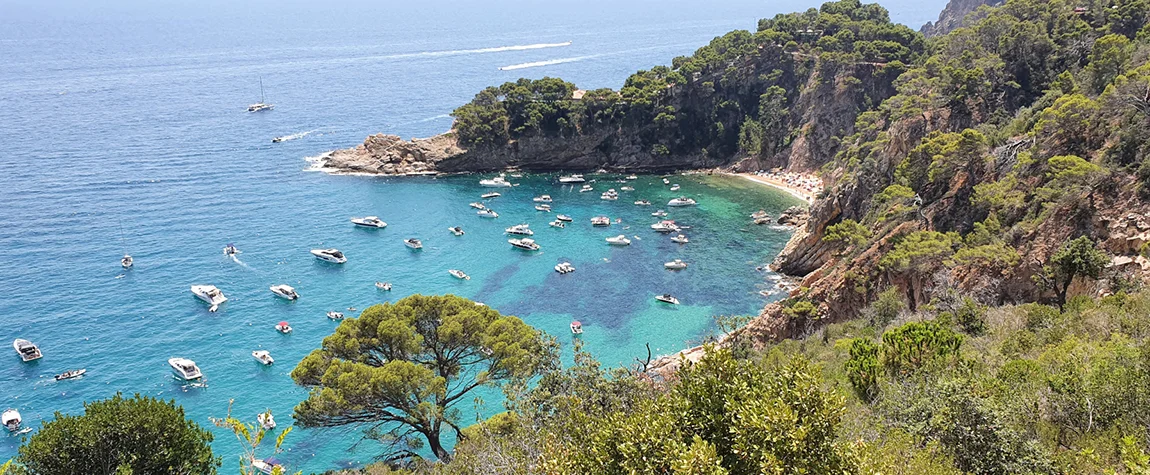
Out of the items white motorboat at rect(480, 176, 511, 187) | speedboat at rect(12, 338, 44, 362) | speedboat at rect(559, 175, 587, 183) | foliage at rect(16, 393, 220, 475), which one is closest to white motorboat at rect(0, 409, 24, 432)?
speedboat at rect(12, 338, 44, 362)

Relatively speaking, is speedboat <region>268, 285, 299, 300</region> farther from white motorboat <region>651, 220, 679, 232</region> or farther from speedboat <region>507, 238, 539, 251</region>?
white motorboat <region>651, 220, 679, 232</region>

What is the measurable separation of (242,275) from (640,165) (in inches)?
2136

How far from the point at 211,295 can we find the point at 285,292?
5.43m

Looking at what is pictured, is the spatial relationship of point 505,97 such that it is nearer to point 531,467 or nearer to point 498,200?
point 498,200

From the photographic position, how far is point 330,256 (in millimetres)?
63688

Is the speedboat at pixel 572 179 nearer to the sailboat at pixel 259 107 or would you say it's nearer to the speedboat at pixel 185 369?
the speedboat at pixel 185 369

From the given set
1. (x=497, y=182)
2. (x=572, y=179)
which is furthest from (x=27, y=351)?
(x=572, y=179)

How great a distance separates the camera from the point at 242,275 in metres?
60.4

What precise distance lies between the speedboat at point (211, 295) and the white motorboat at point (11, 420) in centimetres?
1538

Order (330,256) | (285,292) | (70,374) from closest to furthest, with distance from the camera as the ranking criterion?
(70,374) < (285,292) < (330,256)

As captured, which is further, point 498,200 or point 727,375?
A: point 498,200

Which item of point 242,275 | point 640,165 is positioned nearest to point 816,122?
point 640,165

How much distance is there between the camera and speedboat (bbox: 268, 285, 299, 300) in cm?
5592

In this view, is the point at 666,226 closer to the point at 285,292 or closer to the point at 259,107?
the point at 285,292
